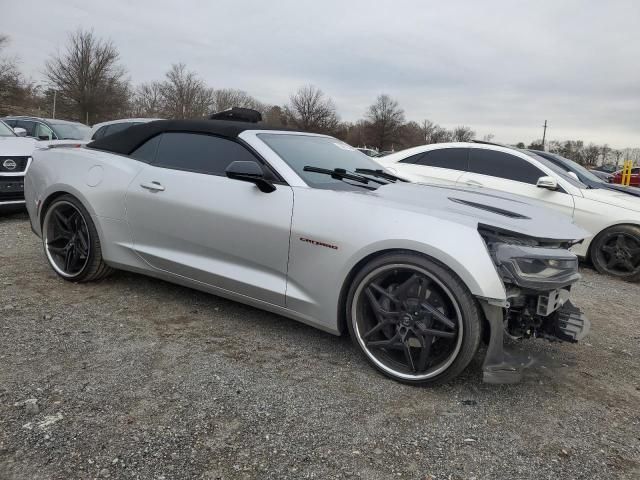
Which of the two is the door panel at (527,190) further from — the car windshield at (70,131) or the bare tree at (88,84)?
the bare tree at (88,84)

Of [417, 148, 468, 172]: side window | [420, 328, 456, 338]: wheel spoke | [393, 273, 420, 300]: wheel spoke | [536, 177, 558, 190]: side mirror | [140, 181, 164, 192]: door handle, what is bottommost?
[420, 328, 456, 338]: wheel spoke

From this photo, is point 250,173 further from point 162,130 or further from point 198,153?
point 162,130

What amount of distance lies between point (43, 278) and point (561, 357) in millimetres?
4111

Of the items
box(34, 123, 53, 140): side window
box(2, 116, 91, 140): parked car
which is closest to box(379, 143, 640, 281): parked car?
box(2, 116, 91, 140): parked car

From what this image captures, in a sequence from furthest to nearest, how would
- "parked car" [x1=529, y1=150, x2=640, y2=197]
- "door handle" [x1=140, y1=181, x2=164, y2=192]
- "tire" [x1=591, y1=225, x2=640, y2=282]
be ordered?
"parked car" [x1=529, y1=150, x2=640, y2=197], "tire" [x1=591, y1=225, x2=640, y2=282], "door handle" [x1=140, y1=181, x2=164, y2=192]

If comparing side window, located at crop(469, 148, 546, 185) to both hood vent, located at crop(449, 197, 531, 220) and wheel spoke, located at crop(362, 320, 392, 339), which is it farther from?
wheel spoke, located at crop(362, 320, 392, 339)

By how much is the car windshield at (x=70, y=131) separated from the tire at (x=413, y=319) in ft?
34.0

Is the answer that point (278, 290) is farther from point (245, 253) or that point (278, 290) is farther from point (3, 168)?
point (3, 168)

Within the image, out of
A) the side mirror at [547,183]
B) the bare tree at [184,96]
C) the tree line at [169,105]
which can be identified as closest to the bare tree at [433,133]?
the tree line at [169,105]

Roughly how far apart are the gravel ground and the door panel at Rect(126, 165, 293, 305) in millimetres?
399

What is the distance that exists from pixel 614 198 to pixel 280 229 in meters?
5.12

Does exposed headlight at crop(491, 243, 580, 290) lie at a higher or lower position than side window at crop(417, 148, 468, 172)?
lower

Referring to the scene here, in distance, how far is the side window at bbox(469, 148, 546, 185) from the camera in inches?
258

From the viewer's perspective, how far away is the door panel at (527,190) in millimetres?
6223
